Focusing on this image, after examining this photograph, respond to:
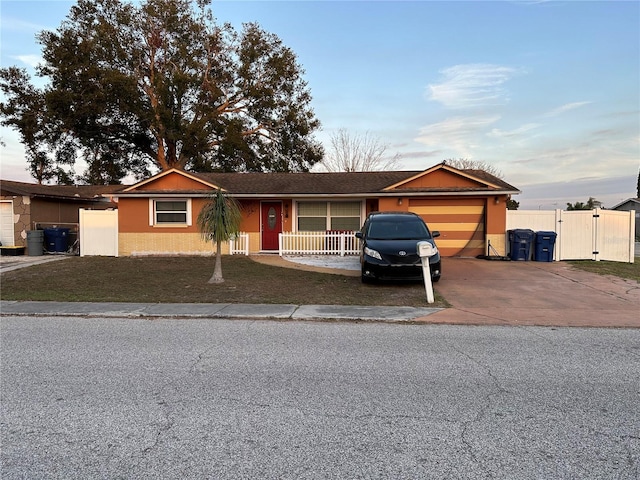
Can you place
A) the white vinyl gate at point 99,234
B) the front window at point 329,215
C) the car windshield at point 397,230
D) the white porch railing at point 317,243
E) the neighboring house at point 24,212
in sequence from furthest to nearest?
the neighboring house at point 24,212
the front window at point 329,215
the white vinyl gate at point 99,234
the white porch railing at point 317,243
the car windshield at point 397,230

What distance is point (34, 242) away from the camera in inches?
719

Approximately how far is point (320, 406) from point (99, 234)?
1699 cm

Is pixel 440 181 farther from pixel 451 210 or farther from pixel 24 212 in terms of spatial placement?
pixel 24 212

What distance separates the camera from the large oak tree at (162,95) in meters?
28.4

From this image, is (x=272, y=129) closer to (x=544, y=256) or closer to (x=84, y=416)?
(x=544, y=256)

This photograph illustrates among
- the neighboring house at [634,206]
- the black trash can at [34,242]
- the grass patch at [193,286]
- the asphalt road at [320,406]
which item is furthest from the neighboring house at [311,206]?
the neighboring house at [634,206]

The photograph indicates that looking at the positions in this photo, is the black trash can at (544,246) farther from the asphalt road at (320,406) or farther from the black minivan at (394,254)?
the asphalt road at (320,406)

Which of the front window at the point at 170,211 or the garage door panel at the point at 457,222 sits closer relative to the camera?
the garage door panel at the point at 457,222

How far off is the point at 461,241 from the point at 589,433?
14.3 m

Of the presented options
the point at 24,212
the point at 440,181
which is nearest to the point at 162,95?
the point at 24,212

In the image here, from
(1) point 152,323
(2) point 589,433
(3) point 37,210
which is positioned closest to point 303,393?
(2) point 589,433

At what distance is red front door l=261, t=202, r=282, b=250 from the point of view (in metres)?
18.7

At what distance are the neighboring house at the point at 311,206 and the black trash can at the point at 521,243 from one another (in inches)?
26.6

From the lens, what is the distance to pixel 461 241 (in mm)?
17188
